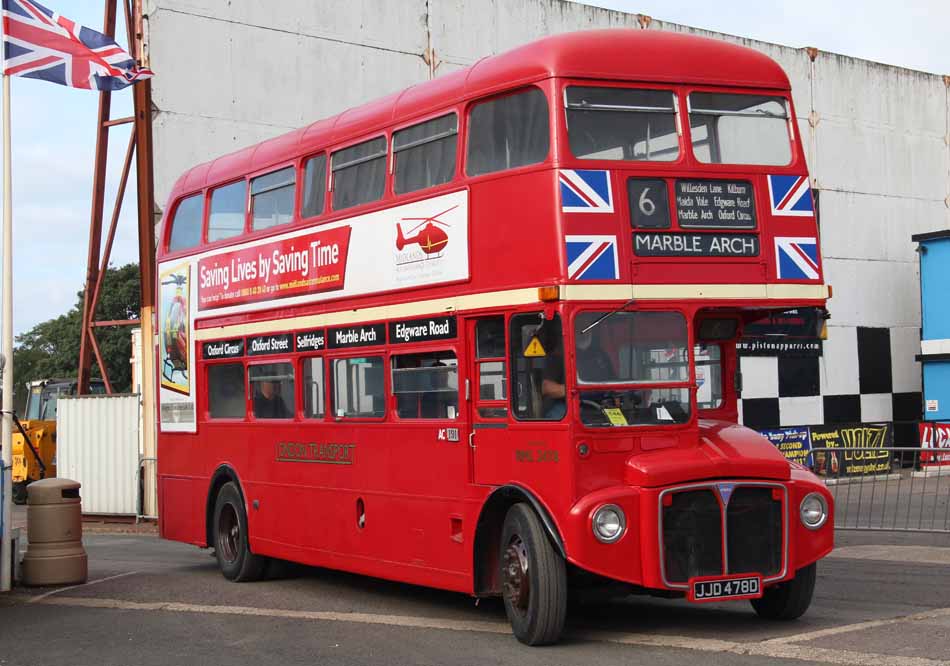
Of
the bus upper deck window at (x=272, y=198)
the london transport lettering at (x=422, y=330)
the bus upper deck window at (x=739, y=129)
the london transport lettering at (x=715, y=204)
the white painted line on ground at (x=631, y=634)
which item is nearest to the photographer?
the white painted line on ground at (x=631, y=634)

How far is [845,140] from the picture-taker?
101ft

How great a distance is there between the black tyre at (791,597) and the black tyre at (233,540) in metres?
6.11

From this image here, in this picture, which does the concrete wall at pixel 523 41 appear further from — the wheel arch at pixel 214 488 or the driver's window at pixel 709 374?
the driver's window at pixel 709 374

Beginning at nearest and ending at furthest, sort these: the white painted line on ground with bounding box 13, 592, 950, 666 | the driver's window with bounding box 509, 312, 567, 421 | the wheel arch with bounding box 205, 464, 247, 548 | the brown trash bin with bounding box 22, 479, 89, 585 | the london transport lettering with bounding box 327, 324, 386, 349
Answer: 1. the white painted line on ground with bounding box 13, 592, 950, 666
2. the driver's window with bounding box 509, 312, 567, 421
3. the london transport lettering with bounding box 327, 324, 386, 349
4. the brown trash bin with bounding box 22, 479, 89, 585
5. the wheel arch with bounding box 205, 464, 247, 548

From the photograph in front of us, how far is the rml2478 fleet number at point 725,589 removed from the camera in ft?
31.2

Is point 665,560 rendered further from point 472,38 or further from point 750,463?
point 472,38

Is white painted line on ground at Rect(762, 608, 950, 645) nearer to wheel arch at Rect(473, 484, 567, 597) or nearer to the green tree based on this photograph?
wheel arch at Rect(473, 484, 567, 597)

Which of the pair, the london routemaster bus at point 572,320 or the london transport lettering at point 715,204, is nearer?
the london routemaster bus at point 572,320

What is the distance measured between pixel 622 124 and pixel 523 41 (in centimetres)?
1698

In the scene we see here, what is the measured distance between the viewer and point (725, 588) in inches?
377

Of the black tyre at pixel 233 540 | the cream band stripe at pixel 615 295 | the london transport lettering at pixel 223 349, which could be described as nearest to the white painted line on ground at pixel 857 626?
the cream band stripe at pixel 615 295

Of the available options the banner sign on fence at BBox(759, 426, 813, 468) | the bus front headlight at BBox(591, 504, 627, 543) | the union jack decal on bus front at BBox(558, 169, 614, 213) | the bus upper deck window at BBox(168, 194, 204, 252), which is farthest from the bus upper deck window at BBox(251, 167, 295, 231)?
the banner sign on fence at BBox(759, 426, 813, 468)

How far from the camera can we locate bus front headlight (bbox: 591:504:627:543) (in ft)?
30.9

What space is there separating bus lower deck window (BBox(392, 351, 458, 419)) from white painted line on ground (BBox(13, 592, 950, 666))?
5.42 feet
